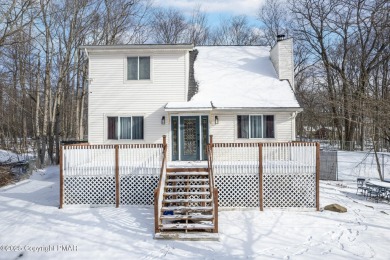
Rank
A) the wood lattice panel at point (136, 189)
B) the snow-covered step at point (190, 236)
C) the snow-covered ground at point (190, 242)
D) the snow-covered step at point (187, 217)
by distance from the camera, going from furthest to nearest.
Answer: the wood lattice panel at point (136, 189), the snow-covered step at point (187, 217), the snow-covered step at point (190, 236), the snow-covered ground at point (190, 242)

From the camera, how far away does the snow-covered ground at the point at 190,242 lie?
6.76m

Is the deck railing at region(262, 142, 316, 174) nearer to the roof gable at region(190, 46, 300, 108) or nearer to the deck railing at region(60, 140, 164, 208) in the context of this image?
the roof gable at region(190, 46, 300, 108)

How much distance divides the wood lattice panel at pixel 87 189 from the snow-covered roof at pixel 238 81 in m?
4.00

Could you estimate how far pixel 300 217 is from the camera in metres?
9.42

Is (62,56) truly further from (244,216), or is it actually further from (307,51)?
(307,51)

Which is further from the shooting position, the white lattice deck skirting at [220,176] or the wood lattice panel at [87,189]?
the wood lattice panel at [87,189]

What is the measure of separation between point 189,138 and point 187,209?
16.3ft

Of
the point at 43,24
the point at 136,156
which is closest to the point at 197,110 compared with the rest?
the point at 136,156

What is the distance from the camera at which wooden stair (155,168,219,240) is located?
790cm

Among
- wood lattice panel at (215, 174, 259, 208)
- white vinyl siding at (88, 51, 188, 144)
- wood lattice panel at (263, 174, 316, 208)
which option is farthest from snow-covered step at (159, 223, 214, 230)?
white vinyl siding at (88, 51, 188, 144)

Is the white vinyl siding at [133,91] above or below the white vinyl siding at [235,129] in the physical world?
above

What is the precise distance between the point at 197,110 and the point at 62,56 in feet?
62.4

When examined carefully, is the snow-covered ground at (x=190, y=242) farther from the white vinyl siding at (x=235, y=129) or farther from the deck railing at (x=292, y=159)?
the white vinyl siding at (x=235, y=129)

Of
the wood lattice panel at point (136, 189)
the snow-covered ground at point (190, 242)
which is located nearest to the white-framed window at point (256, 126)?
the snow-covered ground at point (190, 242)
